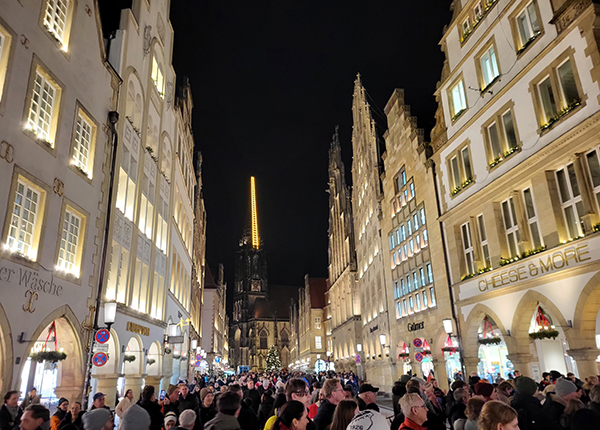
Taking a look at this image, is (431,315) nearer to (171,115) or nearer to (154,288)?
(154,288)

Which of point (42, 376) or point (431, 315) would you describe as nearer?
point (42, 376)

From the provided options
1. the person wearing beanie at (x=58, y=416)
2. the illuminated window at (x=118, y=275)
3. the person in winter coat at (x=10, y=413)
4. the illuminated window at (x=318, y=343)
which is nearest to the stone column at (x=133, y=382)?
the illuminated window at (x=118, y=275)

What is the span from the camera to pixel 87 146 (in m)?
15.3

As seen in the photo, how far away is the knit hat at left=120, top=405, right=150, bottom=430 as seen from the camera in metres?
5.13

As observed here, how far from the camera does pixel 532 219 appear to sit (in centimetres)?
1647

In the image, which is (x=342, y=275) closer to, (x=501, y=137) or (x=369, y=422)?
(x=501, y=137)

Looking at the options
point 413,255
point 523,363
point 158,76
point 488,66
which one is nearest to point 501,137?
point 488,66

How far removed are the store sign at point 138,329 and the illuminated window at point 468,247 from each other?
1530cm

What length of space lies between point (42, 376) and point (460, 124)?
2220 centimetres

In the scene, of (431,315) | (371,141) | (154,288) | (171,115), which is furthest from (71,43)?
(371,141)

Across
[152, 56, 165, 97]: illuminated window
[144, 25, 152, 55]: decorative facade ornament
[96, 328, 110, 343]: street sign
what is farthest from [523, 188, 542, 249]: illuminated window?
[152, 56, 165, 97]: illuminated window

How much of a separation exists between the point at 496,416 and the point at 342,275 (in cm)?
5313

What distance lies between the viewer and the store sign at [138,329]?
17.7 meters

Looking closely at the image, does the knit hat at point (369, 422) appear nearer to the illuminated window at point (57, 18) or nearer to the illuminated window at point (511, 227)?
the illuminated window at point (57, 18)
